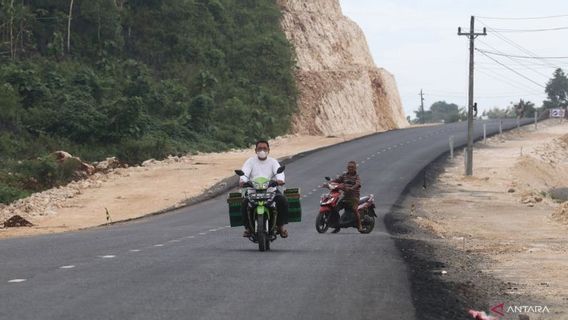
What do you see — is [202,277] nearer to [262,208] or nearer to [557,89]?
[262,208]

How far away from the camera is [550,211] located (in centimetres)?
4094

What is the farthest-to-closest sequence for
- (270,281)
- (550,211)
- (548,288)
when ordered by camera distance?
(550,211)
(548,288)
(270,281)

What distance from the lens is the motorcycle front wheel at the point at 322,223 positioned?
917 inches

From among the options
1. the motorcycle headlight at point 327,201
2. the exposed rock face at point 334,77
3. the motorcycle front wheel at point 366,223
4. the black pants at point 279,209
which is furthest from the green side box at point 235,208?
the exposed rock face at point 334,77

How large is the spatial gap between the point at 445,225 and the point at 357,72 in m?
71.2

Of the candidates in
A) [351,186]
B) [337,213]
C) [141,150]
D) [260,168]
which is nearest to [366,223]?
[337,213]

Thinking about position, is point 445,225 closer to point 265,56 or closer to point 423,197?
point 423,197

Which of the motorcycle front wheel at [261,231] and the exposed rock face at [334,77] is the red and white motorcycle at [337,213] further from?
the exposed rock face at [334,77]

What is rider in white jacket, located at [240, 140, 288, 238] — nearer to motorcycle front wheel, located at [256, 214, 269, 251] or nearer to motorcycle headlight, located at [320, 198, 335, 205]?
motorcycle front wheel, located at [256, 214, 269, 251]

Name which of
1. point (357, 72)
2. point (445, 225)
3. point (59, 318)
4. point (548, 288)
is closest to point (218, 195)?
point (445, 225)

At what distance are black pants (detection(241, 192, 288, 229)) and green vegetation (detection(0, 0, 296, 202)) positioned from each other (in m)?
26.5

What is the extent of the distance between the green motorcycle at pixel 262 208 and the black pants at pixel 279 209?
0.06 m

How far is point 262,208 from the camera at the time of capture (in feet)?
56.3

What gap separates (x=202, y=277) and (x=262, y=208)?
14.2ft
